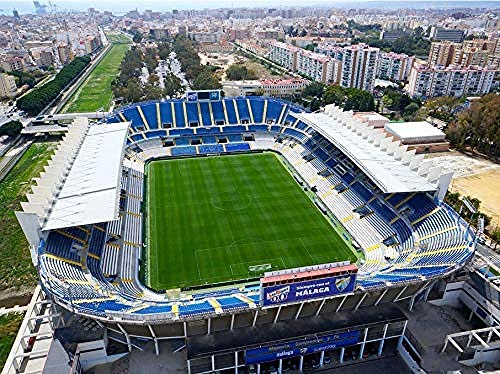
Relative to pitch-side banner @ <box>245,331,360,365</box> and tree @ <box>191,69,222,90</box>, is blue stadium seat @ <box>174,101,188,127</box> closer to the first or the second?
tree @ <box>191,69,222,90</box>

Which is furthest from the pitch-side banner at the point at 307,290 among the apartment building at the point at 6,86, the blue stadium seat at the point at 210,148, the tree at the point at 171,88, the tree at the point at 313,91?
the apartment building at the point at 6,86

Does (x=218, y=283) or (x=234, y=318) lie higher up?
(x=234, y=318)

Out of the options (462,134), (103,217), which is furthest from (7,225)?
(462,134)

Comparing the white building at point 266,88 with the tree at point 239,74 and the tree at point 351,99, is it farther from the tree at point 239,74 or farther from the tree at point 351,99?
the tree at point 239,74

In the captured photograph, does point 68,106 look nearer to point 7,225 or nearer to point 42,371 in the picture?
point 7,225

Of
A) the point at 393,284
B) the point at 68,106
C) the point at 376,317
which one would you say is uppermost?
the point at 393,284

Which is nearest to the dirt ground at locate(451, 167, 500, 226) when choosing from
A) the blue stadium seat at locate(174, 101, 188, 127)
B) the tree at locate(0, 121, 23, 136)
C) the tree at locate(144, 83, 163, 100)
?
the blue stadium seat at locate(174, 101, 188, 127)
